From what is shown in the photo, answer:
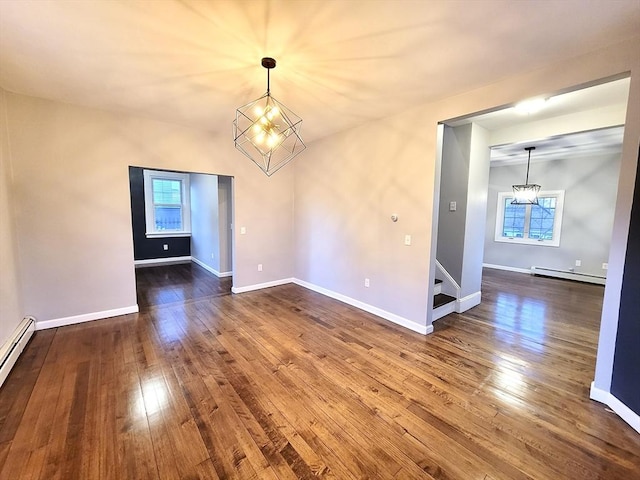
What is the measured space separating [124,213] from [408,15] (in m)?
3.81

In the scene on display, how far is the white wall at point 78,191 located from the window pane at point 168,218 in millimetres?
3717

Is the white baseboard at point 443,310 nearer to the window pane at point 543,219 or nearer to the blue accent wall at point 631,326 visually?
the blue accent wall at point 631,326

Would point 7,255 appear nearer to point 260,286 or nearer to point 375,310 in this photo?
point 260,286

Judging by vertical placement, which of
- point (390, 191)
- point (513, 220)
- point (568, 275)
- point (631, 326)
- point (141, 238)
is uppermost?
point (390, 191)

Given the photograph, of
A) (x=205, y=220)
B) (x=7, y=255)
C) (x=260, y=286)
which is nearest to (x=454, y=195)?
(x=260, y=286)

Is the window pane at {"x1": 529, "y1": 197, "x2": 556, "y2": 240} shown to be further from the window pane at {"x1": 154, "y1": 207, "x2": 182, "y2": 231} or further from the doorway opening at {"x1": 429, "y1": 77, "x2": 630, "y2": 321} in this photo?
the window pane at {"x1": 154, "y1": 207, "x2": 182, "y2": 231}

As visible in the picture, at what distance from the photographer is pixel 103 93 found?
2.82 meters

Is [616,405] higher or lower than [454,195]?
lower

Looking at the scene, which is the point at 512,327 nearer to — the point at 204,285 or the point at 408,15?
the point at 408,15

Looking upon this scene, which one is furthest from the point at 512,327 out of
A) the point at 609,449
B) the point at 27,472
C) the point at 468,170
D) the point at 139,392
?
the point at 27,472

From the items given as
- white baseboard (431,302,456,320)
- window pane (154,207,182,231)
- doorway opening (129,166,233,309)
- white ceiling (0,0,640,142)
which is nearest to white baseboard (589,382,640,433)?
white baseboard (431,302,456,320)

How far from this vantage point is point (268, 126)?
221 centimetres

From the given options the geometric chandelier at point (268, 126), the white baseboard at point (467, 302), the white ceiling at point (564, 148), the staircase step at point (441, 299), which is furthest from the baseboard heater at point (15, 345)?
the white ceiling at point (564, 148)

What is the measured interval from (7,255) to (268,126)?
2.98 m
